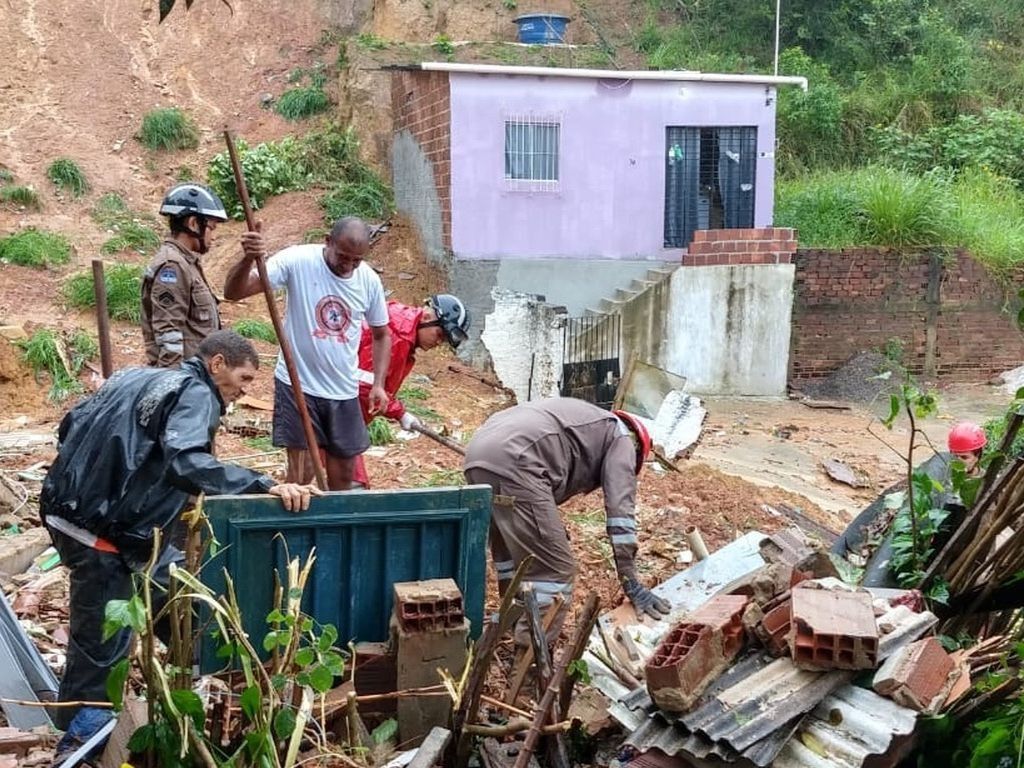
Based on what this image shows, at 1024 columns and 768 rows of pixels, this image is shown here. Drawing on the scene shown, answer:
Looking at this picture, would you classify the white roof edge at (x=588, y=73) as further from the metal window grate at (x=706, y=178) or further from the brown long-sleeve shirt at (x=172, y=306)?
the brown long-sleeve shirt at (x=172, y=306)

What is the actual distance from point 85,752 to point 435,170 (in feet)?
35.5

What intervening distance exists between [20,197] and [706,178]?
30.4 ft

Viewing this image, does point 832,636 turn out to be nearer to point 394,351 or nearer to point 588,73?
point 394,351

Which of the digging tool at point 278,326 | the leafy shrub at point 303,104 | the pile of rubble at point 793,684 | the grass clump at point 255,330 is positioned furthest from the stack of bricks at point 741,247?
the pile of rubble at point 793,684

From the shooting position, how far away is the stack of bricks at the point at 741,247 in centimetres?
1277

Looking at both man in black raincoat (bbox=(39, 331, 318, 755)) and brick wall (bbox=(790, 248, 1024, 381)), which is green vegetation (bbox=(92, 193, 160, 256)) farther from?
man in black raincoat (bbox=(39, 331, 318, 755))

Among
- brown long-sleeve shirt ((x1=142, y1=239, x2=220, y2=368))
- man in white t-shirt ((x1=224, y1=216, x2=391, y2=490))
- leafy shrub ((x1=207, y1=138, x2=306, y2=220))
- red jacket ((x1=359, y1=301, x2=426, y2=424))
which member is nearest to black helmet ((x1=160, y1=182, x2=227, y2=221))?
brown long-sleeve shirt ((x1=142, y1=239, x2=220, y2=368))

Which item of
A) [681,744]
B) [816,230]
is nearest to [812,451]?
[816,230]

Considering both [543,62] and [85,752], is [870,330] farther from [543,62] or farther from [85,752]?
[85,752]

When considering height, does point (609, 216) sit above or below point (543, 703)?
above

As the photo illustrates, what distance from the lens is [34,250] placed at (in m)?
→ 12.5

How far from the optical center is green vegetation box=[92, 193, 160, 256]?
13.5m

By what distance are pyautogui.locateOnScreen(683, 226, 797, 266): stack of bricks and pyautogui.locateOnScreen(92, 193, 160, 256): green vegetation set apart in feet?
23.6

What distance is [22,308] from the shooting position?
11.2m
